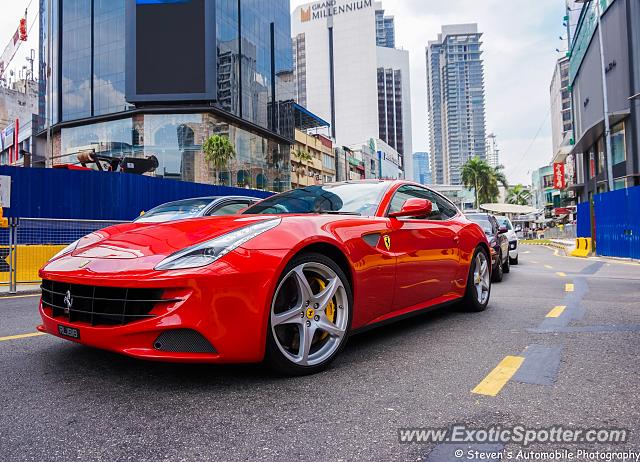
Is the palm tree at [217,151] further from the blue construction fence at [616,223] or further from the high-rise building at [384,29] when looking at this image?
the high-rise building at [384,29]

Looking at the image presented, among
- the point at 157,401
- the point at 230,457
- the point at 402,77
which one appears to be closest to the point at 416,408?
the point at 230,457

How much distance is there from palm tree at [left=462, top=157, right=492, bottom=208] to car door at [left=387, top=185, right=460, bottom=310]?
220ft

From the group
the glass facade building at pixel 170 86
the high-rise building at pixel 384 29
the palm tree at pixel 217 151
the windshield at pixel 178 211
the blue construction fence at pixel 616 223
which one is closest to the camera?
the windshield at pixel 178 211

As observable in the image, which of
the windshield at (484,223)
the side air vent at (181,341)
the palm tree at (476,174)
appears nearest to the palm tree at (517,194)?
the palm tree at (476,174)

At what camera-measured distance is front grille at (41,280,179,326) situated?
2.40 m

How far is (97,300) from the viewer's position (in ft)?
8.27

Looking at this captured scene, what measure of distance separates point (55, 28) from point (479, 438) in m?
59.9

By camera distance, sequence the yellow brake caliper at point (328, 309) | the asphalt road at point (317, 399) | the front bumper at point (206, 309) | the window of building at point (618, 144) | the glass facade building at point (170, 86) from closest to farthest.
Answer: the asphalt road at point (317, 399)
the front bumper at point (206, 309)
the yellow brake caliper at point (328, 309)
the window of building at point (618, 144)
the glass facade building at point (170, 86)

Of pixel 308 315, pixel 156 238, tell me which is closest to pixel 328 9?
pixel 156 238

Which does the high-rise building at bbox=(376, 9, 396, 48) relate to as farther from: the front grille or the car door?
the front grille

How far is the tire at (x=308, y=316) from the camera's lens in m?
2.66

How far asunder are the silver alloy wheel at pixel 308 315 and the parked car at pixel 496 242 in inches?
211

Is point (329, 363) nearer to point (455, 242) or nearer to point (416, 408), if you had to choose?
point (416, 408)

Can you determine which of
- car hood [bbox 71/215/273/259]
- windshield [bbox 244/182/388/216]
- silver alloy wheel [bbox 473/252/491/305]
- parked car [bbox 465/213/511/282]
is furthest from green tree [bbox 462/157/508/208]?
car hood [bbox 71/215/273/259]
